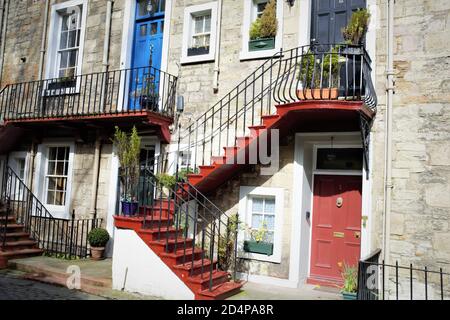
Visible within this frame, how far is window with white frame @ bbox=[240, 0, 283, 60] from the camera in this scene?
26.5ft

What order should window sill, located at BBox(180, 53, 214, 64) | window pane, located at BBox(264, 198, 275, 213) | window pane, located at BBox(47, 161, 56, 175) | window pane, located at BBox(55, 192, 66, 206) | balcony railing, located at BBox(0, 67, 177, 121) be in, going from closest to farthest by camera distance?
1. window pane, located at BBox(264, 198, 275, 213)
2. window sill, located at BBox(180, 53, 214, 64)
3. balcony railing, located at BBox(0, 67, 177, 121)
4. window pane, located at BBox(55, 192, 66, 206)
5. window pane, located at BBox(47, 161, 56, 175)

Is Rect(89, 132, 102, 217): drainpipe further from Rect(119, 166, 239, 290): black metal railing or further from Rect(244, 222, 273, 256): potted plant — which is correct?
Rect(244, 222, 273, 256): potted plant

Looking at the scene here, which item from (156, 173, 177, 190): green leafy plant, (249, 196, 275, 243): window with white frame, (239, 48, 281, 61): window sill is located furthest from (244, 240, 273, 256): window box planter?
(239, 48, 281, 61): window sill

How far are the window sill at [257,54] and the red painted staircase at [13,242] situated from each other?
5.88 m

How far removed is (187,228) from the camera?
23.9 feet

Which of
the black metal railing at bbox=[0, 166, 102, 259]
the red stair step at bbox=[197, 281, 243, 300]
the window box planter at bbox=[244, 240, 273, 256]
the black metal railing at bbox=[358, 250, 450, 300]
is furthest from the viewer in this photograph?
the black metal railing at bbox=[0, 166, 102, 259]

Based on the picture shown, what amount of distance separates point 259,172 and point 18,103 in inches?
270

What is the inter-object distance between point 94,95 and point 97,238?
3448mm

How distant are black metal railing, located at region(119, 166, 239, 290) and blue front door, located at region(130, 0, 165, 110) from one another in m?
2.59

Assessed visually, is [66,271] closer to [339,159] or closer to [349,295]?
[349,295]

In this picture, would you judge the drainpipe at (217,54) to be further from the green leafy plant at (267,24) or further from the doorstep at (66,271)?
the doorstep at (66,271)

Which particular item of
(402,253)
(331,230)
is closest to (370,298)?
(402,253)
